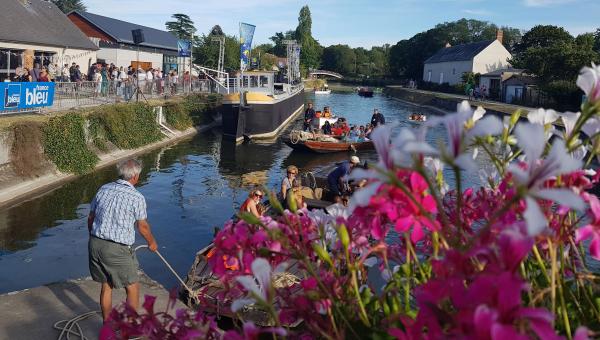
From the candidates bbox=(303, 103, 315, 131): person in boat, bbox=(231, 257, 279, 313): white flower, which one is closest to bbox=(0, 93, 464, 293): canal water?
bbox=(303, 103, 315, 131): person in boat

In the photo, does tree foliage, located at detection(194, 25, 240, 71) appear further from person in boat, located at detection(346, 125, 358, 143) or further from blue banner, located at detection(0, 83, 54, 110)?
blue banner, located at detection(0, 83, 54, 110)

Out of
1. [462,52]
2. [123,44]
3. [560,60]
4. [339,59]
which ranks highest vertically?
[339,59]

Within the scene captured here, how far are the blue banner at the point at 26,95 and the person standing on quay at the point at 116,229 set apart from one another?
13.6 meters

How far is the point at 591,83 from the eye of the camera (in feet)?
5.88

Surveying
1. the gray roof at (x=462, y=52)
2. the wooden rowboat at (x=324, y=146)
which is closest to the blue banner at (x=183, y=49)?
the wooden rowboat at (x=324, y=146)

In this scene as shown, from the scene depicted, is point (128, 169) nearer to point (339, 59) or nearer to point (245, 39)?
point (245, 39)

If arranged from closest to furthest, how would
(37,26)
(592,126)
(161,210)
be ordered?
(592,126), (161,210), (37,26)

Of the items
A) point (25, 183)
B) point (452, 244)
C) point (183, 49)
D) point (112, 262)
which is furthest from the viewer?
point (183, 49)

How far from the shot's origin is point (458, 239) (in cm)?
169

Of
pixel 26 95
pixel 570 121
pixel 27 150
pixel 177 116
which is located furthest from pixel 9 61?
pixel 570 121

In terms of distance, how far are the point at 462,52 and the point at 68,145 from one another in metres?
76.7

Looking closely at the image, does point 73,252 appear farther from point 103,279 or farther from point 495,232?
point 495,232

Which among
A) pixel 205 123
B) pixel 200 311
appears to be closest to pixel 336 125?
pixel 205 123

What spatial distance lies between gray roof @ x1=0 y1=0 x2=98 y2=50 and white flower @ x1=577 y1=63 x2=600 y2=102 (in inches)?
1153
